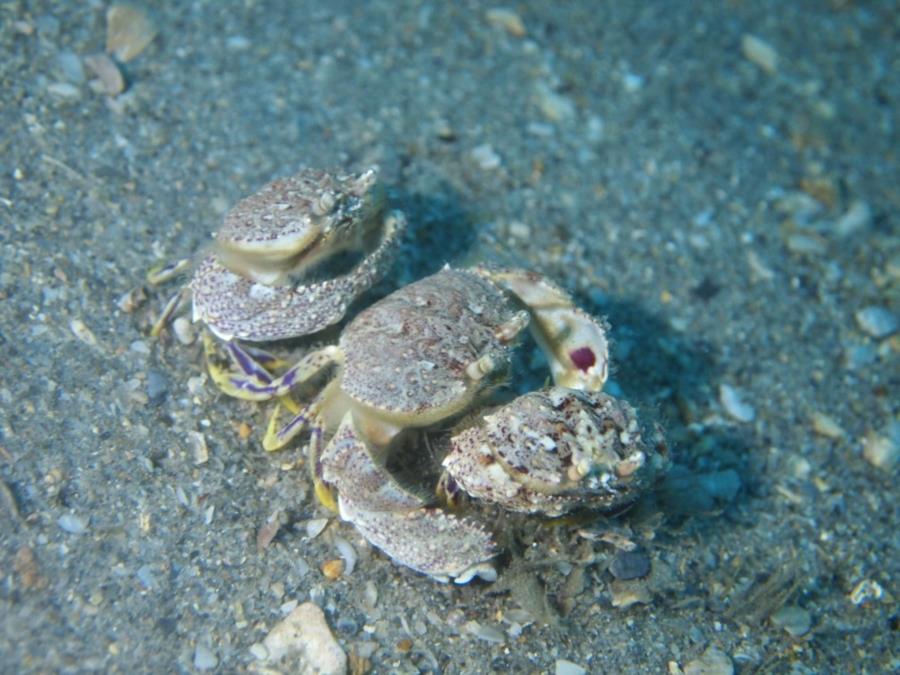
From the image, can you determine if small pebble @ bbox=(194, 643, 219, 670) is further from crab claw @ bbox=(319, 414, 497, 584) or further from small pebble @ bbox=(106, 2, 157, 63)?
small pebble @ bbox=(106, 2, 157, 63)

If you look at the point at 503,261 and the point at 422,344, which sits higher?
the point at 422,344

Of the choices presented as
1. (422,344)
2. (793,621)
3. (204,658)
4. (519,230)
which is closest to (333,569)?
(204,658)

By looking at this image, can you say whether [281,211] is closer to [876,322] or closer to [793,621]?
[793,621]

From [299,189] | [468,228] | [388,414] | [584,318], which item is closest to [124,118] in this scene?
[299,189]

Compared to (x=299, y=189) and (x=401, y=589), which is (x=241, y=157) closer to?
(x=299, y=189)

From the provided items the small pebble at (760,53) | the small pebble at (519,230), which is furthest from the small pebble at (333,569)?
the small pebble at (760,53)

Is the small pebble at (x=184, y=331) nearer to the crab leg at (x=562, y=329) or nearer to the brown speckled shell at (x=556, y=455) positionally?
the crab leg at (x=562, y=329)

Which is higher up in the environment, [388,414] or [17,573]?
[388,414]
